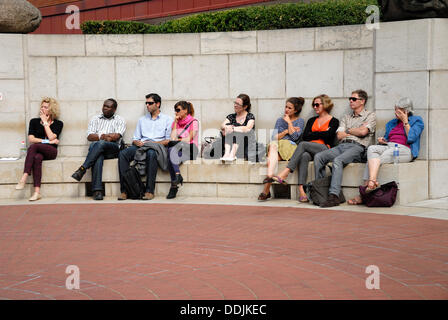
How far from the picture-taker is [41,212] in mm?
8617

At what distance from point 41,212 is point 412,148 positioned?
17.4 ft

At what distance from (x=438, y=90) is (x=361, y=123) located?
1191mm

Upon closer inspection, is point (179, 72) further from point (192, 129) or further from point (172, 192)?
point (172, 192)

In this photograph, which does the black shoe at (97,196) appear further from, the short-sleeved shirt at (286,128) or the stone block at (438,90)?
the stone block at (438,90)

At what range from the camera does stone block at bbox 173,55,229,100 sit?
10906 mm

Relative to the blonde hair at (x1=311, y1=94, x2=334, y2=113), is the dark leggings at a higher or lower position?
lower

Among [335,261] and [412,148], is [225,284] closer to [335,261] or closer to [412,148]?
[335,261]

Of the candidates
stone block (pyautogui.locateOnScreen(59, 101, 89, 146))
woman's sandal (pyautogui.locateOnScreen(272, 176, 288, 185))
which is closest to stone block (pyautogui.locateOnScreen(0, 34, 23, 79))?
stone block (pyautogui.locateOnScreen(59, 101, 89, 146))

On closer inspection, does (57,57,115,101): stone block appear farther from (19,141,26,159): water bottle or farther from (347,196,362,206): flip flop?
(347,196,362,206): flip flop

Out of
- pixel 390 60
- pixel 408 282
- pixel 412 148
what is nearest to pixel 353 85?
pixel 390 60

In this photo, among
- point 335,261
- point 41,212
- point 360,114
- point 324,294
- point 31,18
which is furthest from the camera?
point 31,18

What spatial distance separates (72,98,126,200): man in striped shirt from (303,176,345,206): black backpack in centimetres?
326

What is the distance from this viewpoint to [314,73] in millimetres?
10391

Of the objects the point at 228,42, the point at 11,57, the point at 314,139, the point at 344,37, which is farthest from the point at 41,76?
the point at 344,37
